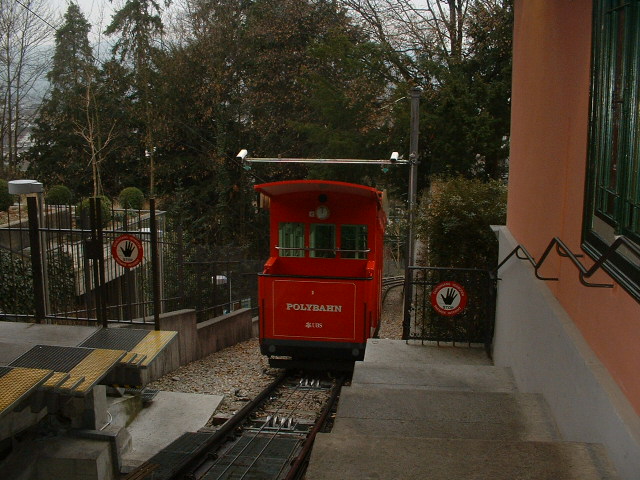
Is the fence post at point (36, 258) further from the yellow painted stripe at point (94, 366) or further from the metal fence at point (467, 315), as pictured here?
the metal fence at point (467, 315)

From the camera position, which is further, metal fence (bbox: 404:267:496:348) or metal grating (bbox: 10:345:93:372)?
metal fence (bbox: 404:267:496:348)

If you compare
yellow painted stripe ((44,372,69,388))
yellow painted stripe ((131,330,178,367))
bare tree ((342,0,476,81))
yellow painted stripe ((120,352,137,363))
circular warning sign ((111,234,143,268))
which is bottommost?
yellow painted stripe ((131,330,178,367))

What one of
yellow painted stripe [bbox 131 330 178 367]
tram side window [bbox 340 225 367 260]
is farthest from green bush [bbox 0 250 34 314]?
tram side window [bbox 340 225 367 260]

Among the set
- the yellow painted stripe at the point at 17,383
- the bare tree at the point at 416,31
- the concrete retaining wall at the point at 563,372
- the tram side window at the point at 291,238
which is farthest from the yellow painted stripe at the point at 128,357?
the bare tree at the point at 416,31

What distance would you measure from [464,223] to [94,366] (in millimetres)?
6265

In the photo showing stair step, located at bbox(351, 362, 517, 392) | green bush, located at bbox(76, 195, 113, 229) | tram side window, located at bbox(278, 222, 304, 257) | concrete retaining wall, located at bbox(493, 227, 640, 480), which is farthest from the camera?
tram side window, located at bbox(278, 222, 304, 257)

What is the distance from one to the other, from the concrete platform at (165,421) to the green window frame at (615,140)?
192 inches

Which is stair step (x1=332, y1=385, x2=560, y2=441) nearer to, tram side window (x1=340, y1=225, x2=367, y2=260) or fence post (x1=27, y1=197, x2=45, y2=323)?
fence post (x1=27, y1=197, x2=45, y2=323)

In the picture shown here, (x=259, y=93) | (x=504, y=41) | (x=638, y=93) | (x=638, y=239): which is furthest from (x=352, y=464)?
(x=259, y=93)

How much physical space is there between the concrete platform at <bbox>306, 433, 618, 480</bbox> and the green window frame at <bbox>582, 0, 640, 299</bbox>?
91cm

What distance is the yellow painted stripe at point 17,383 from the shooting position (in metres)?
4.25

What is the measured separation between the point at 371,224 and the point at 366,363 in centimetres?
351

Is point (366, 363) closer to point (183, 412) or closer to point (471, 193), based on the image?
point (183, 412)

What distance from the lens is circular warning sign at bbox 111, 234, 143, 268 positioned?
7633mm
